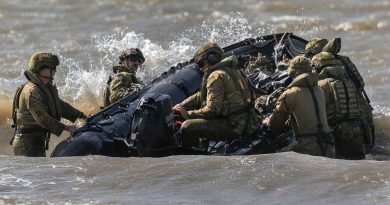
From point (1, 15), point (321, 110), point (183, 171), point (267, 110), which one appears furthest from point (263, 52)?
point (1, 15)

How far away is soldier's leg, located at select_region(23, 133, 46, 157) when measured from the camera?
11.8 meters

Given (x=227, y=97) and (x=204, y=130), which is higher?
(x=227, y=97)

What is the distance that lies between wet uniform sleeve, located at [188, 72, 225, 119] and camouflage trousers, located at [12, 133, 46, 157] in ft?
6.14

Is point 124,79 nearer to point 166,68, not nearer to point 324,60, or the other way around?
point 324,60

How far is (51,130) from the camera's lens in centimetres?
1152

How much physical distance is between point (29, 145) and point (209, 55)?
2.25 meters

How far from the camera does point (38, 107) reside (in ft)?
37.9

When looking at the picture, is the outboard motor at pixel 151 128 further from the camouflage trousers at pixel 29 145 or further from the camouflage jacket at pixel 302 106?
the camouflage jacket at pixel 302 106

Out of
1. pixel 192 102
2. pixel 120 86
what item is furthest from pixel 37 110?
pixel 192 102

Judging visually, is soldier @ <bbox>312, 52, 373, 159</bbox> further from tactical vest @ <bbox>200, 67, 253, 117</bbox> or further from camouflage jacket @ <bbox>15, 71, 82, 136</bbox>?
camouflage jacket @ <bbox>15, 71, 82, 136</bbox>

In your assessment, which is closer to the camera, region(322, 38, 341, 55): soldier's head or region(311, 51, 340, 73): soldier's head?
region(311, 51, 340, 73): soldier's head

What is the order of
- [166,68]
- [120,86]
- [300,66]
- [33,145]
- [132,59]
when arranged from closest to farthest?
[300,66], [33,145], [120,86], [132,59], [166,68]

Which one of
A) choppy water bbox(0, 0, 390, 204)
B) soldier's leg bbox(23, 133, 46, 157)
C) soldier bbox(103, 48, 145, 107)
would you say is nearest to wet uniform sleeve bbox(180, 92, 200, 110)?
soldier bbox(103, 48, 145, 107)

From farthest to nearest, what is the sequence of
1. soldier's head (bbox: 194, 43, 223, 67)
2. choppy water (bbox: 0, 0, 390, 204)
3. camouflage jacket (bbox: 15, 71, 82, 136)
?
soldier's head (bbox: 194, 43, 223, 67), camouflage jacket (bbox: 15, 71, 82, 136), choppy water (bbox: 0, 0, 390, 204)
